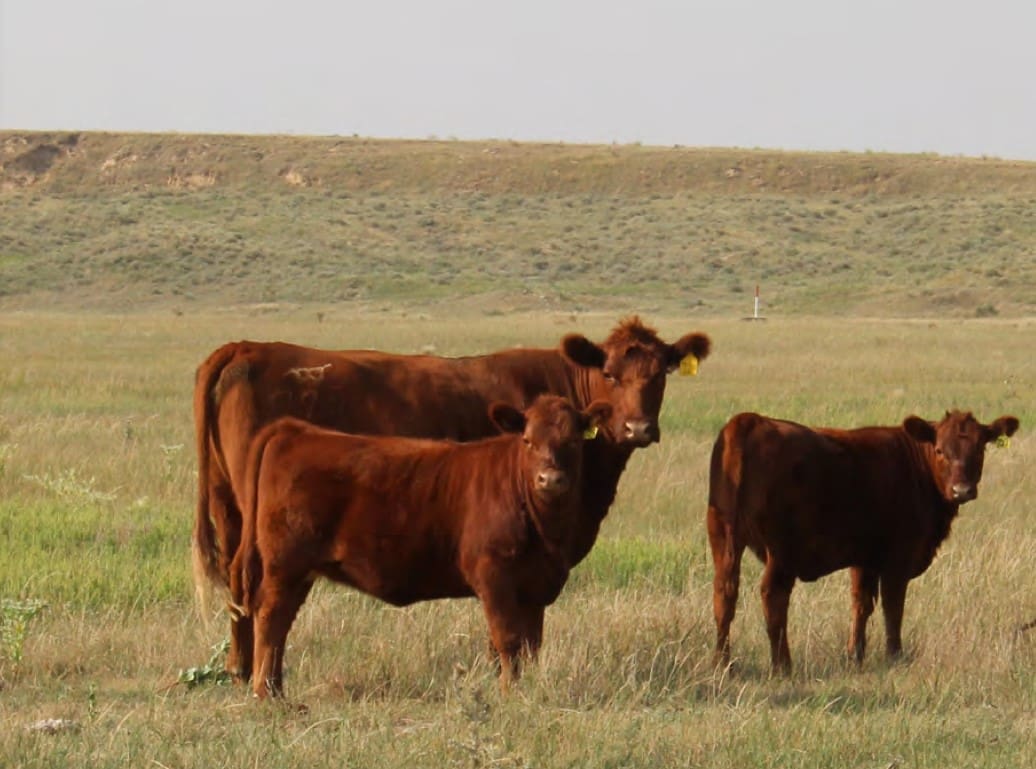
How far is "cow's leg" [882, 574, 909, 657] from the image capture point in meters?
8.66

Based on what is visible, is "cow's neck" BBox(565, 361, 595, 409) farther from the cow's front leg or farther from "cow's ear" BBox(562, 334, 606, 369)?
the cow's front leg

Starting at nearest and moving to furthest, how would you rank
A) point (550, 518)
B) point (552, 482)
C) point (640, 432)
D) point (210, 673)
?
point (552, 482) < point (550, 518) < point (210, 673) < point (640, 432)

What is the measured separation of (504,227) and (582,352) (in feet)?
207

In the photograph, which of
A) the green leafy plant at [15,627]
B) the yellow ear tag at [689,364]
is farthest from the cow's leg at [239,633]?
the yellow ear tag at [689,364]

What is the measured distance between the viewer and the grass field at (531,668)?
6.37m

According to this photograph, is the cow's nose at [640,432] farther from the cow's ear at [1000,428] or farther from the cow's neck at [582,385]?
the cow's ear at [1000,428]

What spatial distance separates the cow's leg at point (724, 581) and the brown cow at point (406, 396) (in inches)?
22.3

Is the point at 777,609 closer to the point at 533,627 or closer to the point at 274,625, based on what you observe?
the point at 533,627

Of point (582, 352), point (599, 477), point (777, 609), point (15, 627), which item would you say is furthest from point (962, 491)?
point (15, 627)

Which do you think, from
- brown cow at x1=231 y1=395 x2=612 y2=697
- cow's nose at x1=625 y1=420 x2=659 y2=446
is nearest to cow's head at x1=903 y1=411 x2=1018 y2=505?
cow's nose at x1=625 y1=420 x2=659 y2=446

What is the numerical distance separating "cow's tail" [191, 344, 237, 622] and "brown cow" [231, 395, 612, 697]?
0.82 metres

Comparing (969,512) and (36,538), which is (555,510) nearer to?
(36,538)

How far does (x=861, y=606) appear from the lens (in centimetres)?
878

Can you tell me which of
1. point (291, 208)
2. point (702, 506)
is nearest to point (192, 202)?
point (291, 208)
